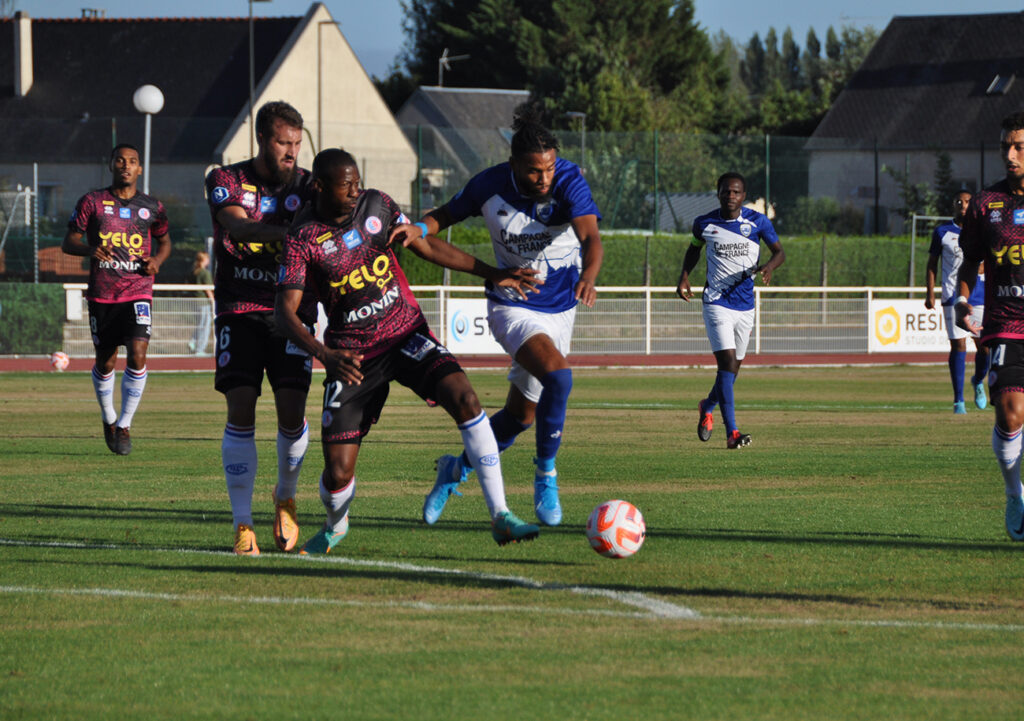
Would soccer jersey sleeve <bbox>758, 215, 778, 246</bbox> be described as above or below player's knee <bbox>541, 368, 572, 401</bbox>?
above

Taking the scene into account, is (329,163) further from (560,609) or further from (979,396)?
(979,396)

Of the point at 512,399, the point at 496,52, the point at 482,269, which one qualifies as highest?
the point at 496,52

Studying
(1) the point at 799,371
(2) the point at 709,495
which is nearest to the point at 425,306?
(1) the point at 799,371

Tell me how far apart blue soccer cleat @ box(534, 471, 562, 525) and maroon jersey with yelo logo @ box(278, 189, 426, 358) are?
1.49 metres

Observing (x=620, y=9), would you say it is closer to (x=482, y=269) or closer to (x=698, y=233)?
(x=698, y=233)

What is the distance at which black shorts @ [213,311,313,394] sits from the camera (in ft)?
25.3

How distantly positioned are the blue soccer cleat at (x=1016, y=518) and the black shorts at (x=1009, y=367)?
0.62m

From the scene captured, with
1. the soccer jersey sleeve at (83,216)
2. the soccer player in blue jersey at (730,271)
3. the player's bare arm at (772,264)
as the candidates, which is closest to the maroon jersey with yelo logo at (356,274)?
the soccer jersey sleeve at (83,216)

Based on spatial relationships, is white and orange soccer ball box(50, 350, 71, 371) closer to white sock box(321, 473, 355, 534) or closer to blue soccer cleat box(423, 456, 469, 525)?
blue soccer cleat box(423, 456, 469, 525)

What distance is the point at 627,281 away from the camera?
37.7 meters

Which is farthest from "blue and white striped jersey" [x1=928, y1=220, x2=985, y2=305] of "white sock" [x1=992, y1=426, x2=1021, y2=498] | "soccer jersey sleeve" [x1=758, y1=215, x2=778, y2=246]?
"white sock" [x1=992, y1=426, x2=1021, y2=498]

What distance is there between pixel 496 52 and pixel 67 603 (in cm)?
7227

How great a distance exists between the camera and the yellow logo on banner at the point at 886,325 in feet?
106

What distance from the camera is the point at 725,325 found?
1412cm
